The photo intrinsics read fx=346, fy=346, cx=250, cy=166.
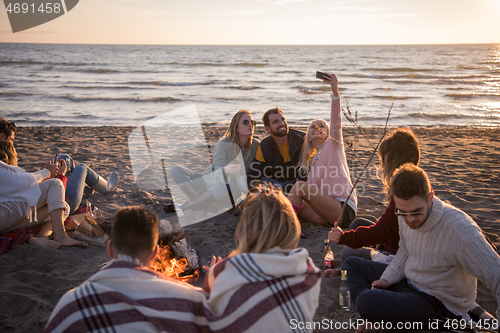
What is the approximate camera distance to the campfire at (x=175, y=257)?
3.19m

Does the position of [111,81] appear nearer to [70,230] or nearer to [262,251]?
[70,230]

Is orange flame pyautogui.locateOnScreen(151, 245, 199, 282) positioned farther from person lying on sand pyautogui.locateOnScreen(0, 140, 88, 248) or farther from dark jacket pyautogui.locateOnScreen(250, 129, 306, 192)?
dark jacket pyautogui.locateOnScreen(250, 129, 306, 192)

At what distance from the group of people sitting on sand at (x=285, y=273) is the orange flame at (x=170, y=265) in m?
1.26

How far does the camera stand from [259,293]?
1707mm

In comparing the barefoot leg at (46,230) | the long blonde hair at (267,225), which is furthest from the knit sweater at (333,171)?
the barefoot leg at (46,230)

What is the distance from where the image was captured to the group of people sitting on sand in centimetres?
164

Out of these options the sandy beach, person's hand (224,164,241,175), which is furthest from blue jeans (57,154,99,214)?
person's hand (224,164,241,175)

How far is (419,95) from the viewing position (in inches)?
679

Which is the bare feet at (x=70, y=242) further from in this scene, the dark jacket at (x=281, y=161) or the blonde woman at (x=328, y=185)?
the dark jacket at (x=281, y=161)

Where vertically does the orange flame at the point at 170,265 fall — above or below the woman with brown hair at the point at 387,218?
below

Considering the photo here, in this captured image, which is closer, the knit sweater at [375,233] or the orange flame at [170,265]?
the knit sweater at [375,233]

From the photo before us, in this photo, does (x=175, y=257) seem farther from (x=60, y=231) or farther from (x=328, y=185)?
(x=328, y=185)

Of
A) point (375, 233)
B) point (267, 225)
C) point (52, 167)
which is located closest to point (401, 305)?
point (375, 233)

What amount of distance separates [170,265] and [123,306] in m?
1.65
